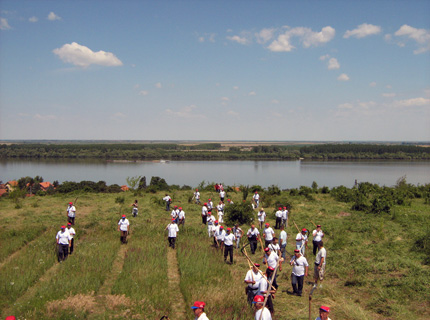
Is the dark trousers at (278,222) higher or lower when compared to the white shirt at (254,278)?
lower

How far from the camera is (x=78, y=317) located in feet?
24.5

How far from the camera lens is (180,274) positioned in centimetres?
1095

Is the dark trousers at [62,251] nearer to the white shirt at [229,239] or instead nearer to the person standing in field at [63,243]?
the person standing in field at [63,243]

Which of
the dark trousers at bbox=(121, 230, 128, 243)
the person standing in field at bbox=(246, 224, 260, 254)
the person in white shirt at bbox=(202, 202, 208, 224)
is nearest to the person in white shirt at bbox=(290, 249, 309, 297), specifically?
the person standing in field at bbox=(246, 224, 260, 254)

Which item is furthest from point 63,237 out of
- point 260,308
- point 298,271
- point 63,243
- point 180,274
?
point 260,308

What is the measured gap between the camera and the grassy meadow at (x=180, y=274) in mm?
8227

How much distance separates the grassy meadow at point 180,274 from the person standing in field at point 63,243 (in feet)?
1.00

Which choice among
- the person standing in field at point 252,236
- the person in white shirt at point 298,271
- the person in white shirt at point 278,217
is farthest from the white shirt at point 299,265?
the person in white shirt at point 278,217

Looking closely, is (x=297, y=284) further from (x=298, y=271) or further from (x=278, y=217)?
(x=278, y=217)

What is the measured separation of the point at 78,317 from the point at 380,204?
2005 cm

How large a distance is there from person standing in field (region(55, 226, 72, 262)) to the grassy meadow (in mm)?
305

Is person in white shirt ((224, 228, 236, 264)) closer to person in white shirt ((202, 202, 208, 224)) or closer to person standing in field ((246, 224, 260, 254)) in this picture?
person standing in field ((246, 224, 260, 254))

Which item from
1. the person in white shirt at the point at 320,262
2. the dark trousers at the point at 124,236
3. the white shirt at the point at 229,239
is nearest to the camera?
the person in white shirt at the point at 320,262

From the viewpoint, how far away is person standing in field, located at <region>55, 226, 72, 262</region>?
11.6 metres
